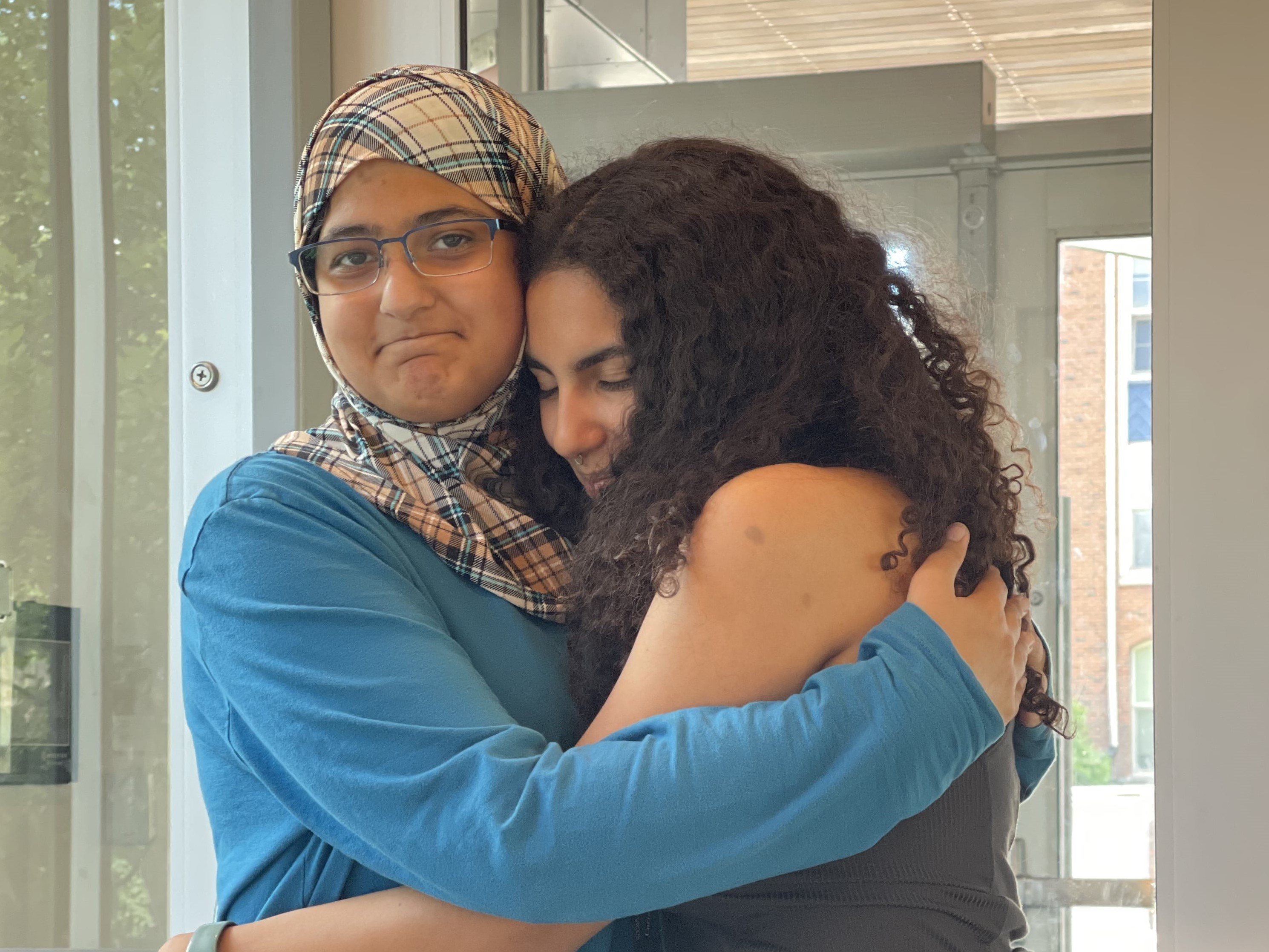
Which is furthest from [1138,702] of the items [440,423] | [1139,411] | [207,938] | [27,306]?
[27,306]

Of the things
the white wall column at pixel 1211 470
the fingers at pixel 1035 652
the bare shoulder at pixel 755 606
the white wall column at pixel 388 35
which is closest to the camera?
the bare shoulder at pixel 755 606

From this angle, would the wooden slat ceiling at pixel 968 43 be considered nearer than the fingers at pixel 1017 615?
No

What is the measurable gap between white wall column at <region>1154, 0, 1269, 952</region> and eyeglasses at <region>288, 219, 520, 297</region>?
103 centimetres

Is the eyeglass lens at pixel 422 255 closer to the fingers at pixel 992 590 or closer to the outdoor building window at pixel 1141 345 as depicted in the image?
the fingers at pixel 992 590

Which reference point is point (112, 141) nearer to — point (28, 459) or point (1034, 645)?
point (28, 459)

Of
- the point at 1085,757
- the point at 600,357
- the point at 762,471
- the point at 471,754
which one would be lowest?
the point at 1085,757

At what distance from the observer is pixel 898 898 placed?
1.11m

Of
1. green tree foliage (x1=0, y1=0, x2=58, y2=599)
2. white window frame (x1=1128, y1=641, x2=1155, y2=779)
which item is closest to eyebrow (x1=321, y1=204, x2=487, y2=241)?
green tree foliage (x1=0, y1=0, x2=58, y2=599)

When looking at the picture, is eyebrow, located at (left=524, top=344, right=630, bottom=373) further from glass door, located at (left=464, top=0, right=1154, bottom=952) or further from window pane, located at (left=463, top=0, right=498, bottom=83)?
window pane, located at (left=463, top=0, right=498, bottom=83)

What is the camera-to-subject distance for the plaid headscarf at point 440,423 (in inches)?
49.8

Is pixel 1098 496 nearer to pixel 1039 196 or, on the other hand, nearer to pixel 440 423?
pixel 1039 196

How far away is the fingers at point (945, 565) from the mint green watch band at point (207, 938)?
0.66m

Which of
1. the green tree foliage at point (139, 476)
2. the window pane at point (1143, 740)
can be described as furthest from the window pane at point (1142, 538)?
the green tree foliage at point (139, 476)

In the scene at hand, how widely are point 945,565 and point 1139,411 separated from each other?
879mm
